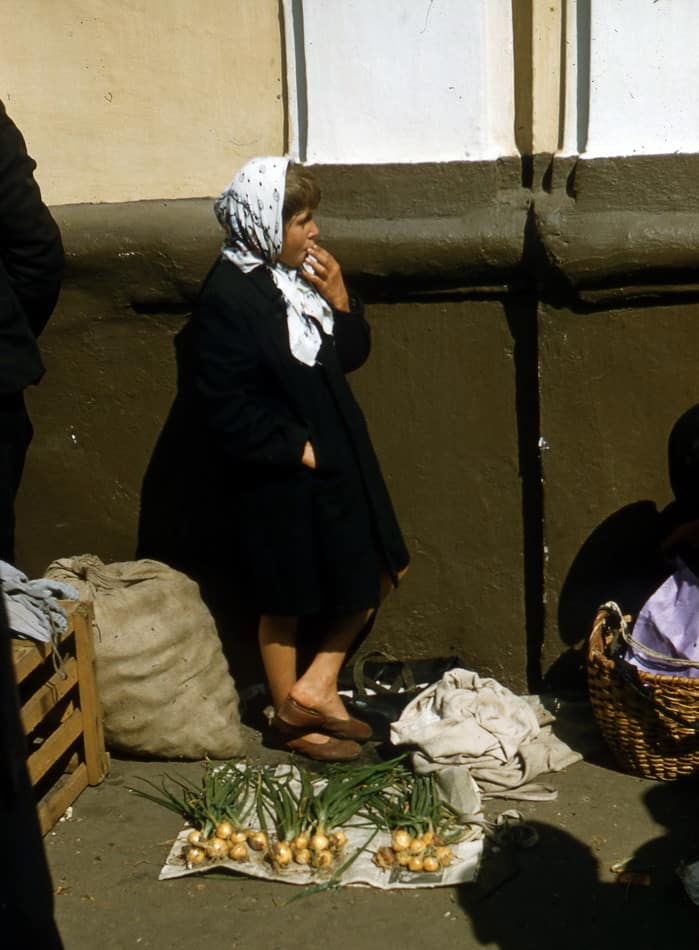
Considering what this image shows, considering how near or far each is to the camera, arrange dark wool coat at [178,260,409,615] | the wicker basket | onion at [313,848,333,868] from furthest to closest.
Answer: dark wool coat at [178,260,409,615] < the wicker basket < onion at [313,848,333,868]

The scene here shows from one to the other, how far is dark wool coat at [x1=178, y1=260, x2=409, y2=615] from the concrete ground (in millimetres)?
780

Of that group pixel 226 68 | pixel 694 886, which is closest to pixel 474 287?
pixel 226 68

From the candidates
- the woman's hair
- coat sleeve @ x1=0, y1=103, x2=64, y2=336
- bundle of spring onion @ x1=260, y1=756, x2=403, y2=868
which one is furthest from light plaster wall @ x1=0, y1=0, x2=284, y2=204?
bundle of spring onion @ x1=260, y1=756, x2=403, y2=868

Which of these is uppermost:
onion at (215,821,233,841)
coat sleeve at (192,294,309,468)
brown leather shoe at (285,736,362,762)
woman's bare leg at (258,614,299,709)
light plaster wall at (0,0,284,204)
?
light plaster wall at (0,0,284,204)

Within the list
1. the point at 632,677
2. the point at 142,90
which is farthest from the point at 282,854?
the point at 142,90

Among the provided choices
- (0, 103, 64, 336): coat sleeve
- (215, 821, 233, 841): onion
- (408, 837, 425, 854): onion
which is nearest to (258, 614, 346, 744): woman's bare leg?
(215, 821, 233, 841): onion

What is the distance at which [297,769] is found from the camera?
409 cm

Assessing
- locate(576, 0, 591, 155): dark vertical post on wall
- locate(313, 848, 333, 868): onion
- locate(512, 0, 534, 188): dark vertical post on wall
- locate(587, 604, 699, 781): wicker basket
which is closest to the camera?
locate(313, 848, 333, 868): onion

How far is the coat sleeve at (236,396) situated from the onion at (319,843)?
103cm

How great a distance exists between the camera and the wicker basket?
3.77 meters

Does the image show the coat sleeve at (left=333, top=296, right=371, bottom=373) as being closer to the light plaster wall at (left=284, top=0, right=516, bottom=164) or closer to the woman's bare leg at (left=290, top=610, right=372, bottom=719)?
the light plaster wall at (left=284, top=0, right=516, bottom=164)

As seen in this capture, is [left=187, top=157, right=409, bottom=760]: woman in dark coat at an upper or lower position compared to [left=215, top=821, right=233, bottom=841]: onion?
upper

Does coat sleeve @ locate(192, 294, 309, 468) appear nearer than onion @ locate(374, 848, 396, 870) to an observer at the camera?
No

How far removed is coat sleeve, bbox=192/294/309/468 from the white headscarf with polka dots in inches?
5.8
